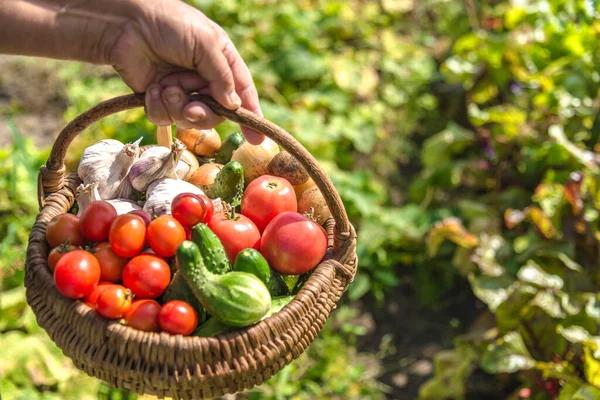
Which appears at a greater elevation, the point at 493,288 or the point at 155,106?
the point at 155,106

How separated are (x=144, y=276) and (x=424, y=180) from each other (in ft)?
8.91

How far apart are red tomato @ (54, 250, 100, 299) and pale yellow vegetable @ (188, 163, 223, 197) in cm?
52

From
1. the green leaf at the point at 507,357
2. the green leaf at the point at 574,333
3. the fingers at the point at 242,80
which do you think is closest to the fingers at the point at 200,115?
the fingers at the point at 242,80

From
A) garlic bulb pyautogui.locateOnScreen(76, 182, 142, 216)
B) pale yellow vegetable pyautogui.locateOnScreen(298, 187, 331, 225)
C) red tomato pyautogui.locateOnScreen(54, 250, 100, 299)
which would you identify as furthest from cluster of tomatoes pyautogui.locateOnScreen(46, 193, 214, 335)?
pale yellow vegetable pyautogui.locateOnScreen(298, 187, 331, 225)

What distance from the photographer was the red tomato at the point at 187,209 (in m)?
1.69

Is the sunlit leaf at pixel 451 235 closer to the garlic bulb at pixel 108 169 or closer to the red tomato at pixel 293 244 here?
the red tomato at pixel 293 244

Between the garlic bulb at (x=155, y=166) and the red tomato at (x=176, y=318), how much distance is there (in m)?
0.47

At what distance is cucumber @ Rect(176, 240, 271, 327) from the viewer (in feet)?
4.92

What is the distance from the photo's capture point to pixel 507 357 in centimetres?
267

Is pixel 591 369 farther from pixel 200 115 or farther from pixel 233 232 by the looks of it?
pixel 200 115

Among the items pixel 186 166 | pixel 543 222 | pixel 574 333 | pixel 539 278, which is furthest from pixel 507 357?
pixel 186 166

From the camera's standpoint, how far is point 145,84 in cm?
164

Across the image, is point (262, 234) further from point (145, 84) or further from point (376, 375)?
point (376, 375)

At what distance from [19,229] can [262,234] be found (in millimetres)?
2171
